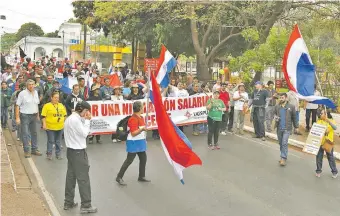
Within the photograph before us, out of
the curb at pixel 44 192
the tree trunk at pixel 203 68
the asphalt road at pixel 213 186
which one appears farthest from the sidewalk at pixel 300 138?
the tree trunk at pixel 203 68

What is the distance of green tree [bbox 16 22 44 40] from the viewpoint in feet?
347

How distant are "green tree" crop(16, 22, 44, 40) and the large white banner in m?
96.3

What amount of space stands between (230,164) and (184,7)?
1494 centimetres

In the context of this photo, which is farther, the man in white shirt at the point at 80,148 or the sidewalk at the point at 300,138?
the sidewalk at the point at 300,138

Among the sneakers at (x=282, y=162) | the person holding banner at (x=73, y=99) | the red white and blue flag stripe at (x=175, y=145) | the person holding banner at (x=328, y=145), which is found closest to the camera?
the red white and blue flag stripe at (x=175, y=145)

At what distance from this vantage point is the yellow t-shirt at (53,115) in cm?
1024

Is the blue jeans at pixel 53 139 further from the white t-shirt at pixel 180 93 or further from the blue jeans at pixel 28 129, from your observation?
the white t-shirt at pixel 180 93

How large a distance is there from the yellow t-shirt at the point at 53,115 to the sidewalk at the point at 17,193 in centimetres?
108

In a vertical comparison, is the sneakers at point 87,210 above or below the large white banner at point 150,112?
below

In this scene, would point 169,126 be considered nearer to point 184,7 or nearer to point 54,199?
point 54,199

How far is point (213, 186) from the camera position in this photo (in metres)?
8.78

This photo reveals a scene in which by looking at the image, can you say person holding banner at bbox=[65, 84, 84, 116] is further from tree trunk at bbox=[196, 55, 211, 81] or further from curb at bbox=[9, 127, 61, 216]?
tree trunk at bbox=[196, 55, 211, 81]

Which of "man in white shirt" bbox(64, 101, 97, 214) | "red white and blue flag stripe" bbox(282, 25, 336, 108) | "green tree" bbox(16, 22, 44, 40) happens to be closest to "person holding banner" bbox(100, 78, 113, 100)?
"red white and blue flag stripe" bbox(282, 25, 336, 108)

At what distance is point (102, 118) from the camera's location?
43.4 feet
